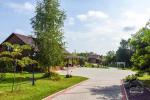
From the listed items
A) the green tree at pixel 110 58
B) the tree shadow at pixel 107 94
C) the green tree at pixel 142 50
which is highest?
the green tree at pixel 110 58

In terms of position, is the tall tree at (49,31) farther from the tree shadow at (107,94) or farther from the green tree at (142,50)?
the tree shadow at (107,94)

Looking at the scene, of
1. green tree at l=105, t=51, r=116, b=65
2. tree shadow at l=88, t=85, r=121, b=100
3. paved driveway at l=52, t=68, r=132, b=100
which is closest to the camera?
paved driveway at l=52, t=68, r=132, b=100

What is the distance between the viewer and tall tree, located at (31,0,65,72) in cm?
4031

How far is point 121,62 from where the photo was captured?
365ft

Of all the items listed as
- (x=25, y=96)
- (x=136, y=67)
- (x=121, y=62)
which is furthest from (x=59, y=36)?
(x=121, y=62)

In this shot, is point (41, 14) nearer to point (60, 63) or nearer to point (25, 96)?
point (60, 63)

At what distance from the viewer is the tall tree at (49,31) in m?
40.3

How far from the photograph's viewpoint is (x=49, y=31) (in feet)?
135

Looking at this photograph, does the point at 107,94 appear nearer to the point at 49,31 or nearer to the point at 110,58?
the point at 49,31

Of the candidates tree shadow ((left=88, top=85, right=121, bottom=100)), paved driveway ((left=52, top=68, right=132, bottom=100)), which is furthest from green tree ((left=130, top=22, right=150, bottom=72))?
tree shadow ((left=88, top=85, right=121, bottom=100))

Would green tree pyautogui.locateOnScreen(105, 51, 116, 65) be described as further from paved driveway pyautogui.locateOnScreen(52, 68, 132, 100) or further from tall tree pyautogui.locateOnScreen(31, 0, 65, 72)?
paved driveway pyautogui.locateOnScreen(52, 68, 132, 100)

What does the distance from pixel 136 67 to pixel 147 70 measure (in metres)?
2.83

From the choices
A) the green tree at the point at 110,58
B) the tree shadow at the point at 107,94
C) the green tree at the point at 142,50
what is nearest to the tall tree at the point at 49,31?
the green tree at the point at 142,50

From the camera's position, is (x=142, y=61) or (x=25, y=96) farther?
(x=142, y=61)
